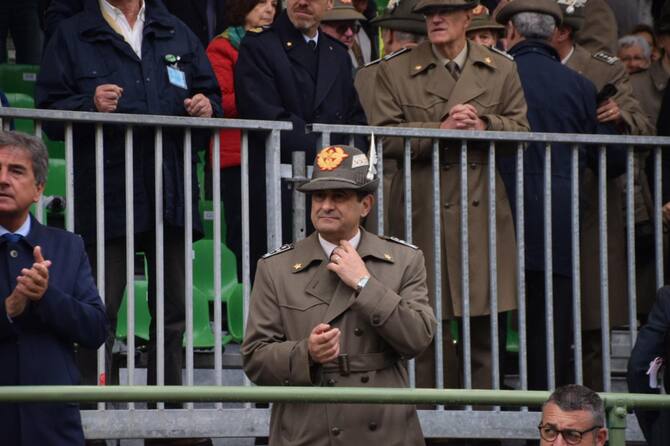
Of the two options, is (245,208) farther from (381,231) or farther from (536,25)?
(536,25)

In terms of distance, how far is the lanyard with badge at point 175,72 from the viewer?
9477 millimetres

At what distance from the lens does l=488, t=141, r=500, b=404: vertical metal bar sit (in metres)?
9.48

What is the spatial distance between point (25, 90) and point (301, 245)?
5.47 metres

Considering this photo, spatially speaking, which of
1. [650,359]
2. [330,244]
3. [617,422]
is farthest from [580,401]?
[650,359]

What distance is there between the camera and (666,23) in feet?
41.4

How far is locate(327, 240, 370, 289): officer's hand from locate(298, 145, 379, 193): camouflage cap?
0.81ft

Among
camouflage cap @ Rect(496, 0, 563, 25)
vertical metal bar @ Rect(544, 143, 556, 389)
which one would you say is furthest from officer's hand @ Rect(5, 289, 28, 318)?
camouflage cap @ Rect(496, 0, 563, 25)

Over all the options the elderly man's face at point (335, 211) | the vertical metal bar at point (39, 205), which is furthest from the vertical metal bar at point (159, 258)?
the elderly man's face at point (335, 211)

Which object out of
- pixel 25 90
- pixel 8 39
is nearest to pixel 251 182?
pixel 25 90

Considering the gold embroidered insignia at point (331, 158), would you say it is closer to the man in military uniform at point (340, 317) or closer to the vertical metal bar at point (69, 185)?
the man in military uniform at point (340, 317)

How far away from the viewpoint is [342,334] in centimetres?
775

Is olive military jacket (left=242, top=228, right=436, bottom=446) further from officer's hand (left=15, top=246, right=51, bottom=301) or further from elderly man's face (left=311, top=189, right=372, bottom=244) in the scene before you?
officer's hand (left=15, top=246, right=51, bottom=301)

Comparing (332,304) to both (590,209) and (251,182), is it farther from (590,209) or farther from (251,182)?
(590,209)

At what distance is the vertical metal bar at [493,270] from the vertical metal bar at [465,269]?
0.11m
